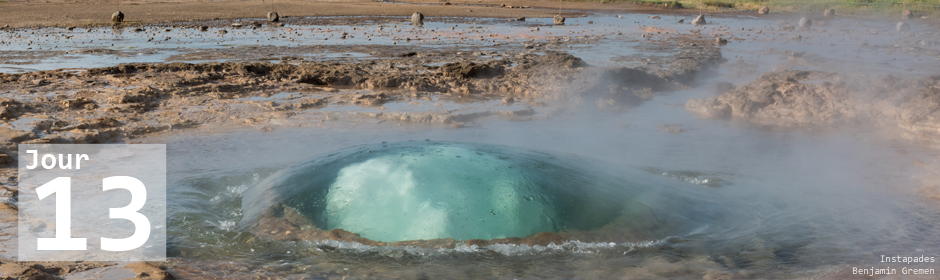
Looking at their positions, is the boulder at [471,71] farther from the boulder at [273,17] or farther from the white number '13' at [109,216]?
the boulder at [273,17]

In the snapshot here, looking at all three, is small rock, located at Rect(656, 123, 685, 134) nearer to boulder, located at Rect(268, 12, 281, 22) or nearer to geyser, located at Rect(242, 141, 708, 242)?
geyser, located at Rect(242, 141, 708, 242)

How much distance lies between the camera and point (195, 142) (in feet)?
19.7

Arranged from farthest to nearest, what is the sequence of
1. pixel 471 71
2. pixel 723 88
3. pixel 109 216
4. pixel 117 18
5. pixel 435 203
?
1. pixel 117 18
2. pixel 471 71
3. pixel 723 88
4. pixel 109 216
5. pixel 435 203

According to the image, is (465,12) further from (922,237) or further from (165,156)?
(922,237)

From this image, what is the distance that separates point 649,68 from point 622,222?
24.4 feet

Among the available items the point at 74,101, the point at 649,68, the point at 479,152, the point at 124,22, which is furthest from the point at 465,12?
the point at 479,152

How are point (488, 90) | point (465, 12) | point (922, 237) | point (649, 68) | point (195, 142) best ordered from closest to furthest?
point (922, 237) → point (195, 142) → point (488, 90) → point (649, 68) → point (465, 12)

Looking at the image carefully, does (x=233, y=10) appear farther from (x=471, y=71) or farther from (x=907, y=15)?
(x=907, y=15)

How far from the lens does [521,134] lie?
637cm

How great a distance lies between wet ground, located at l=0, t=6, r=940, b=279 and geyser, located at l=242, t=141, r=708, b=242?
0.14 metres

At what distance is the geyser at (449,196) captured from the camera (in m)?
3.35

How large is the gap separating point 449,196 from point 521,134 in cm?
308

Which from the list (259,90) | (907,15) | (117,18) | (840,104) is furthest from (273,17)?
(907,15)

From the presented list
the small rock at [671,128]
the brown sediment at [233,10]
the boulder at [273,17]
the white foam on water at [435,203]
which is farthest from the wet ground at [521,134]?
the boulder at [273,17]
